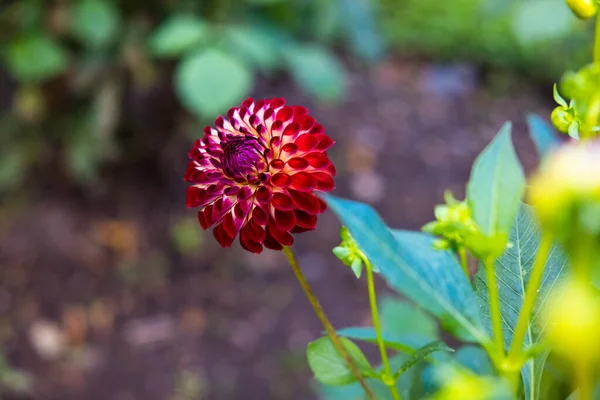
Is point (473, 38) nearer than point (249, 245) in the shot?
No

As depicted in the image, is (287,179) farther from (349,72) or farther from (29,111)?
(349,72)

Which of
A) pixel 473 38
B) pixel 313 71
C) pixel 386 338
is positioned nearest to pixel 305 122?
pixel 386 338

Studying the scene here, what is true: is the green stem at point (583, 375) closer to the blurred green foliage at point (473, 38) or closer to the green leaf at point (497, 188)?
the green leaf at point (497, 188)

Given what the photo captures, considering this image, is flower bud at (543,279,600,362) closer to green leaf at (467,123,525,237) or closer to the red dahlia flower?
green leaf at (467,123,525,237)

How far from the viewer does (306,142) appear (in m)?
0.37

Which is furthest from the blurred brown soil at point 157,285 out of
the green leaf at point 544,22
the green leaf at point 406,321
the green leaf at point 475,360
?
the green leaf at point 475,360

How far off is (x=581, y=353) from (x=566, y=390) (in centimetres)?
20

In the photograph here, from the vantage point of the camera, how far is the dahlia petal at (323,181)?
0.36m

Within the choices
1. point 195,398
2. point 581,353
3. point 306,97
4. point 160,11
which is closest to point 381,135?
point 306,97

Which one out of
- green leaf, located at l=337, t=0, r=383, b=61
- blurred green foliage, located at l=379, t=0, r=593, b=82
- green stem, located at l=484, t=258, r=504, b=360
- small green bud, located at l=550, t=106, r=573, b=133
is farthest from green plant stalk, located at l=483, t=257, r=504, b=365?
blurred green foliage, located at l=379, t=0, r=593, b=82

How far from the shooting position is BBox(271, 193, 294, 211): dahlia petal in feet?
1.14

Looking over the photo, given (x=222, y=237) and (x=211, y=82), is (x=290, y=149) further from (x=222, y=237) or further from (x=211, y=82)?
(x=211, y=82)

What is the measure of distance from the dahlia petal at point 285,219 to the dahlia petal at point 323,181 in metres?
0.02

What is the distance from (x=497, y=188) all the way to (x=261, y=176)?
155 mm
